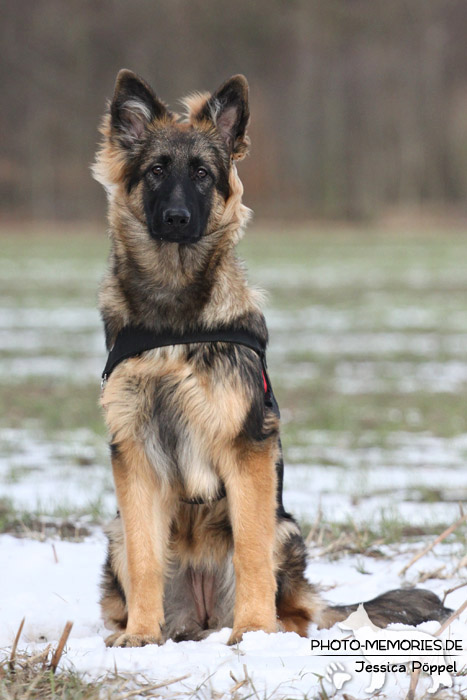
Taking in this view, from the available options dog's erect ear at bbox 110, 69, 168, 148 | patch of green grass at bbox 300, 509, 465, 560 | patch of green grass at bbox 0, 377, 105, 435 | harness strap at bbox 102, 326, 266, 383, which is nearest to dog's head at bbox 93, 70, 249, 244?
dog's erect ear at bbox 110, 69, 168, 148

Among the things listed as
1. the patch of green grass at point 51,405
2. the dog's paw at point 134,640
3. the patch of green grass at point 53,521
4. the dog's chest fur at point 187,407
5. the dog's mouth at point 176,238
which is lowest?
the patch of green grass at point 51,405

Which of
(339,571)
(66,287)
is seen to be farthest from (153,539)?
(66,287)

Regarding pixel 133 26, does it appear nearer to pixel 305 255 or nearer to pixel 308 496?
pixel 305 255

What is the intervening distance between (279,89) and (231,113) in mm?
49146

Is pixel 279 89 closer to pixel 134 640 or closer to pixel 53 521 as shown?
pixel 53 521

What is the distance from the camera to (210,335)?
13.1 feet

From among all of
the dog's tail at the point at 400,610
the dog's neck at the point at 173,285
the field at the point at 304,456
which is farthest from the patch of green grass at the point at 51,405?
the dog's tail at the point at 400,610

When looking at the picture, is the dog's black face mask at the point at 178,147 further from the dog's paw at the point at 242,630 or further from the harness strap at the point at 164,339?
the dog's paw at the point at 242,630

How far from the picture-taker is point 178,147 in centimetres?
428

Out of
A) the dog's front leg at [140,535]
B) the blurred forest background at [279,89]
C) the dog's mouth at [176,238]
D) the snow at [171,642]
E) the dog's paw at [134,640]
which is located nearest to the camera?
the snow at [171,642]

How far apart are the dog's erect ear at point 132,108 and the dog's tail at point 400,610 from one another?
8.04 ft

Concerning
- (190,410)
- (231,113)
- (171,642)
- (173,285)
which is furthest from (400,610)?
(231,113)

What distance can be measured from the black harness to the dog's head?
47 centimetres

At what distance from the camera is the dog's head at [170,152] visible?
4215 millimetres
